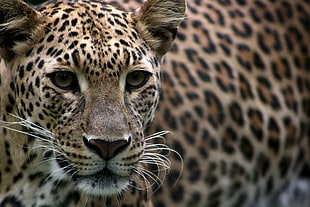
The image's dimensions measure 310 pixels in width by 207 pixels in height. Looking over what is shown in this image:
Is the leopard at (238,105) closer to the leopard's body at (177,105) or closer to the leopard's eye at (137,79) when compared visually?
the leopard's body at (177,105)

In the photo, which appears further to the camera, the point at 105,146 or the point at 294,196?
the point at 294,196

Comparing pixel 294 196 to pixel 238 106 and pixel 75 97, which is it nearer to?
pixel 238 106

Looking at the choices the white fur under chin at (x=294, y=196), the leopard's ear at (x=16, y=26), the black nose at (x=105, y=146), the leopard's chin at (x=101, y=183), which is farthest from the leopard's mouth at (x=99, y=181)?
the white fur under chin at (x=294, y=196)

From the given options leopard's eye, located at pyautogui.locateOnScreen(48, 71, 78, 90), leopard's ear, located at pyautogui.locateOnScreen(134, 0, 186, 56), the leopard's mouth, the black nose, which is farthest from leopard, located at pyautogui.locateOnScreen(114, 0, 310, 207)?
the black nose

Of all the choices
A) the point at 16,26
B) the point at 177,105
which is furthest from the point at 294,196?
the point at 16,26

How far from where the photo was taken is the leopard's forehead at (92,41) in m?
5.60

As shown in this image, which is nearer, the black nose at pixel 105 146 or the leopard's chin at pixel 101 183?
the black nose at pixel 105 146

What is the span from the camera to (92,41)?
5.68 meters

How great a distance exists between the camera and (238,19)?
27.1 ft

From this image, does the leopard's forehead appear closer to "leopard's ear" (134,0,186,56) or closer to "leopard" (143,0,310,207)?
"leopard's ear" (134,0,186,56)

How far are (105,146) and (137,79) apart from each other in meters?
0.67

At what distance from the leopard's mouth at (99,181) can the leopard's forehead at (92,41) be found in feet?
2.08

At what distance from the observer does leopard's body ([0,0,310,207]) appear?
5.63 m

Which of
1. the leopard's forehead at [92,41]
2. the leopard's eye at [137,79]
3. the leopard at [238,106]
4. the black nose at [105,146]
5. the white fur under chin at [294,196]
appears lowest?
the white fur under chin at [294,196]
